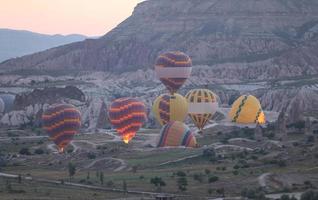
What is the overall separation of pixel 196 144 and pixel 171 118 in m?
12.9

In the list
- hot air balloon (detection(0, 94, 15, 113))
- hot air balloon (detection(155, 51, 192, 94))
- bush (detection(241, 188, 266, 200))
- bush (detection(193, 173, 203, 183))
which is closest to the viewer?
bush (detection(241, 188, 266, 200))

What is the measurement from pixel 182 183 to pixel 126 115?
30.2 m

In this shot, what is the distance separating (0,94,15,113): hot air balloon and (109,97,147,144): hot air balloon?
138 feet

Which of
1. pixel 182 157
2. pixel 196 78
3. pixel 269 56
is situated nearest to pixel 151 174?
pixel 182 157

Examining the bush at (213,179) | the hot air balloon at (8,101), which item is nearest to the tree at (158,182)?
the bush at (213,179)

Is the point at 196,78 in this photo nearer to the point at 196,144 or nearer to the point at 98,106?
the point at 98,106

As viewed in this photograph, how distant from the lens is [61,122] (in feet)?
294

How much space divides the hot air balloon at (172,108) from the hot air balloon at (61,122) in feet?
47.5

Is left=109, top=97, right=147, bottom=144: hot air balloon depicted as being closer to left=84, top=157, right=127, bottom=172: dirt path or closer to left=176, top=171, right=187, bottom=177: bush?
left=84, top=157, right=127, bottom=172: dirt path

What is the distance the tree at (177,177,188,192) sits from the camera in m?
63.3

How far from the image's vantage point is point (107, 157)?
285 ft

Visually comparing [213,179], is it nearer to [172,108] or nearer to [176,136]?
[176,136]

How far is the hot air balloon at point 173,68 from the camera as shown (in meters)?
107

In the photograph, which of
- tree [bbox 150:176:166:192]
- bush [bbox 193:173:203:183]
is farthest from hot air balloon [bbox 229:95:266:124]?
tree [bbox 150:176:166:192]
